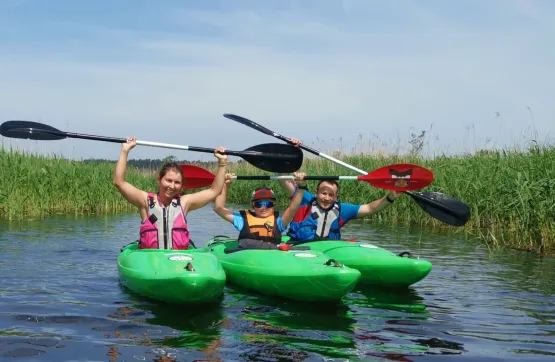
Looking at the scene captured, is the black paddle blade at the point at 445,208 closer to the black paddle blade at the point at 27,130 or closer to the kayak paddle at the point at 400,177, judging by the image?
the kayak paddle at the point at 400,177

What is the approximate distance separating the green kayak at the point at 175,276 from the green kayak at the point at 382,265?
134 centimetres

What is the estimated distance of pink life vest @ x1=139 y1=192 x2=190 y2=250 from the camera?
5637 millimetres

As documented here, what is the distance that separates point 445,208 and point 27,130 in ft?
14.7

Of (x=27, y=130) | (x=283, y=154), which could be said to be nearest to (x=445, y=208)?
(x=283, y=154)

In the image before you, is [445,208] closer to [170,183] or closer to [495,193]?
[495,193]

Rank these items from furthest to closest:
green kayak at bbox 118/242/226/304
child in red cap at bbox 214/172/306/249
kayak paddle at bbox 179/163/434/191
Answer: kayak paddle at bbox 179/163/434/191, child in red cap at bbox 214/172/306/249, green kayak at bbox 118/242/226/304

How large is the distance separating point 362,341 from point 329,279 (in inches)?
32.1

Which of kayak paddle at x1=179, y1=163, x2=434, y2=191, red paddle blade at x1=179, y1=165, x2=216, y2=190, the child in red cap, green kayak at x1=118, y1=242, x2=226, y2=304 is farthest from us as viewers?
red paddle blade at x1=179, y1=165, x2=216, y2=190

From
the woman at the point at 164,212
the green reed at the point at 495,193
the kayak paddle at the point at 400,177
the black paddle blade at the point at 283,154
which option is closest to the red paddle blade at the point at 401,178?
the kayak paddle at the point at 400,177

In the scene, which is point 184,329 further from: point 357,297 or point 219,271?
point 357,297

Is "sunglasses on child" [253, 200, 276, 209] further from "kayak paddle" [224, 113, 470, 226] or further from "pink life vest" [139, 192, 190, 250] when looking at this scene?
"kayak paddle" [224, 113, 470, 226]

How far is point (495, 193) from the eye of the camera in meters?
9.10

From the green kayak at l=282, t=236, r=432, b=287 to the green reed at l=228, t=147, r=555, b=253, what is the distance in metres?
2.49

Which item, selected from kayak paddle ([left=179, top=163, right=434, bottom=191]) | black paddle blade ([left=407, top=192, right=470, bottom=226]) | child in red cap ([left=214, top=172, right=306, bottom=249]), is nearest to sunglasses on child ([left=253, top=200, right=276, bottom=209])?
child in red cap ([left=214, top=172, right=306, bottom=249])
